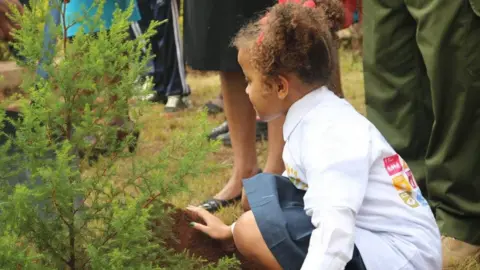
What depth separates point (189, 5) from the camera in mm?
3311

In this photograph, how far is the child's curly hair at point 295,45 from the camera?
216cm

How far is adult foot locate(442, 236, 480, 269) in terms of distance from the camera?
278 centimetres

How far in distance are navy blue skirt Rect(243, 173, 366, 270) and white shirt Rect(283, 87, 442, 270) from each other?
8 centimetres

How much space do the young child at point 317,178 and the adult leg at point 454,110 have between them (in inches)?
20.6

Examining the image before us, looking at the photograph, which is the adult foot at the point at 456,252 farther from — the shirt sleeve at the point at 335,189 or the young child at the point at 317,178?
the shirt sleeve at the point at 335,189

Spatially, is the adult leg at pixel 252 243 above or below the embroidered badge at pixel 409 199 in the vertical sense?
below

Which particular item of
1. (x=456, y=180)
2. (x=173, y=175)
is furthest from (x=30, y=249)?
(x=456, y=180)

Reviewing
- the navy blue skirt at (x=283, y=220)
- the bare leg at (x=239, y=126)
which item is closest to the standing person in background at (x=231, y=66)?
the bare leg at (x=239, y=126)

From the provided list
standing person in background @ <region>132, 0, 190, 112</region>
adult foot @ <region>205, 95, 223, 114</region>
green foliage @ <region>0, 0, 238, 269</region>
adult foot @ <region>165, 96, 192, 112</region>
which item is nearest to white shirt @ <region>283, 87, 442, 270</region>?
green foliage @ <region>0, 0, 238, 269</region>

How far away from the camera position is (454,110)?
8.95ft

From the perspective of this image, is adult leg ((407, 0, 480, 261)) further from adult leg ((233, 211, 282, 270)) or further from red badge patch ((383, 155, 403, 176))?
adult leg ((233, 211, 282, 270))

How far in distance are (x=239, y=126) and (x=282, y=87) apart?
3.75ft

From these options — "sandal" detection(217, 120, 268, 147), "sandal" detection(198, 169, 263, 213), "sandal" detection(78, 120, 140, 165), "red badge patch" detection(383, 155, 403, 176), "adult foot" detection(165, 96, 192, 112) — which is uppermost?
"sandal" detection(78, 120, 140, 165)

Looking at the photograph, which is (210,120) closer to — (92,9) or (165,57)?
(165,57)
